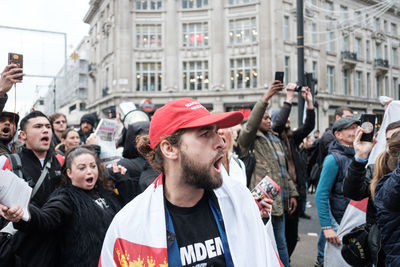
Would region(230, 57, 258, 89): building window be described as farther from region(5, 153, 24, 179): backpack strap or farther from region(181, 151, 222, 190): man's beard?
region(181, 151, 222, 190): man's beard

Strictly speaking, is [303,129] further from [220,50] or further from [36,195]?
[220,50]

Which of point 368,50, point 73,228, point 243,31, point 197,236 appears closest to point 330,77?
point 368,50

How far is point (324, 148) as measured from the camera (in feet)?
19.3

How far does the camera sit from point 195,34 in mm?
28359

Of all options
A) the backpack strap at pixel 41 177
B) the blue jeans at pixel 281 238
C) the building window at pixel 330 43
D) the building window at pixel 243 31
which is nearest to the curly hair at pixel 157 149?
the backpack strap at pixel 41 177

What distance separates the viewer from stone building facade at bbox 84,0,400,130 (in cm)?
2706

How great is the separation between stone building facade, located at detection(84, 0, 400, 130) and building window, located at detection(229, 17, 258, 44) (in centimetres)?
8

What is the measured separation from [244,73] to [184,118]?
2658 centimetres

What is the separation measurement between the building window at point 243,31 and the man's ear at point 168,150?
26.9 metres

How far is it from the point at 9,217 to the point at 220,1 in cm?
2797

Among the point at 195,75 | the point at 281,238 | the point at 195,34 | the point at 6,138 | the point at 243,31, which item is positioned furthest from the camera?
the point at 195,75

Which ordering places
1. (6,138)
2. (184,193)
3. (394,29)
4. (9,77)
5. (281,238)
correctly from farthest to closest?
(394,29), (6,138), (281,238), (9,77), (184,193)

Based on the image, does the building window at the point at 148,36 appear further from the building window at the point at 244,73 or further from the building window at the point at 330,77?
the building window at the point at 330,77

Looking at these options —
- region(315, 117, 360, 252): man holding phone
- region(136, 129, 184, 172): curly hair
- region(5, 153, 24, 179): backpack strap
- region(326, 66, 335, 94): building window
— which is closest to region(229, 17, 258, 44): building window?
region(326, 66, 335, 94): building window
